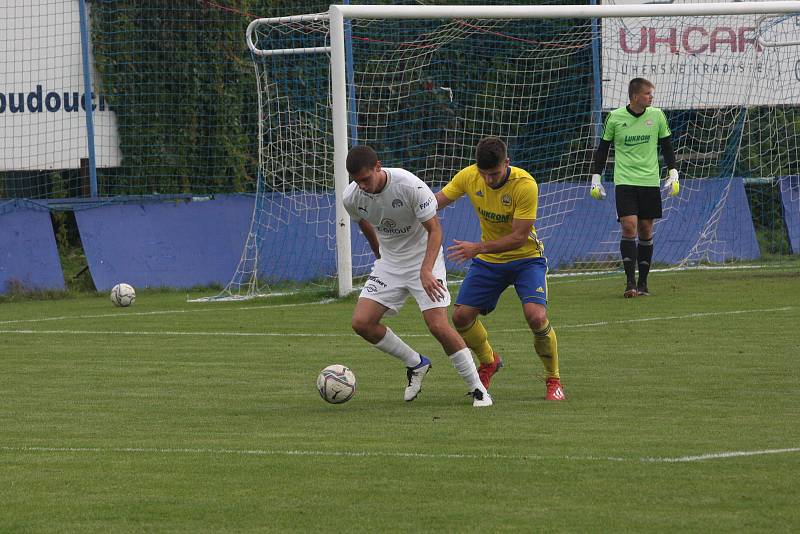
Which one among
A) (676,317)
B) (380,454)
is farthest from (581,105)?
(380,454)

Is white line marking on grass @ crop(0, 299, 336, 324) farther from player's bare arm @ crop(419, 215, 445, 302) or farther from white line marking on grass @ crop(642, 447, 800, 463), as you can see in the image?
white line marking on grass @ crop(642, 447, 800, 463)

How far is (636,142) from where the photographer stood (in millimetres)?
15445

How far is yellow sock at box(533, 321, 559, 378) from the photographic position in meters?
8.96

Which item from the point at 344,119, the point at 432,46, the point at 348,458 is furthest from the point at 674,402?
the point at 432,46

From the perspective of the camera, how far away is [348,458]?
6855mm

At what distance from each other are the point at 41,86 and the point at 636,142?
311 inches

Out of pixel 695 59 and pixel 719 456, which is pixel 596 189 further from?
pixel 719 456

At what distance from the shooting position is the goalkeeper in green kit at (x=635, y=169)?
15430 millimetres

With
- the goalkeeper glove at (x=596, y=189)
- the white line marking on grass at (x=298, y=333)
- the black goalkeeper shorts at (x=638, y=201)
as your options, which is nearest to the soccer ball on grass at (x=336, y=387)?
the white line marking on grass at (x=298, y=333)

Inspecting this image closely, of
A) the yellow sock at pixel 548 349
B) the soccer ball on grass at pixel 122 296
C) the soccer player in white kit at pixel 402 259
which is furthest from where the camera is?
the soccer ball on grass at pixel 122 296

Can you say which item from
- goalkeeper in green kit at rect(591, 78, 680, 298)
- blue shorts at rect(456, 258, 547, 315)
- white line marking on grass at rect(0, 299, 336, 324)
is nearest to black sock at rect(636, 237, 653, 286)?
goalkeeper in green kit at rect(591, 78, 680, 298)

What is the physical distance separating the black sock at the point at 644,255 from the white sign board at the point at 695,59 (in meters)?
5.53

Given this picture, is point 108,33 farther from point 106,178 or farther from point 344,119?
point 344,119

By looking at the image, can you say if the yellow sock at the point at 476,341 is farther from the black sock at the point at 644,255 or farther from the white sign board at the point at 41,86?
the white sign board at the point at 41,86
